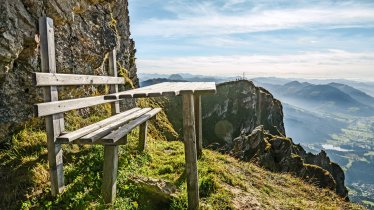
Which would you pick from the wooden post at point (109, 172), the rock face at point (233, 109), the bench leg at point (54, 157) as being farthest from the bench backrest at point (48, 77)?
the rock face at point (233, 109)

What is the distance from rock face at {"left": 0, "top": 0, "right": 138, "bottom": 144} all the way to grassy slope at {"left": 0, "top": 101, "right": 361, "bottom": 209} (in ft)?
2.55

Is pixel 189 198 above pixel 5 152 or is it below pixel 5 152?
below

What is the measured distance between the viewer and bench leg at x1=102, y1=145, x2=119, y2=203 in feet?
19.5

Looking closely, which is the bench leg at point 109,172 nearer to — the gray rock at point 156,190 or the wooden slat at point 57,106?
the gray rock at point 156,190

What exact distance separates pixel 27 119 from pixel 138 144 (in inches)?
146

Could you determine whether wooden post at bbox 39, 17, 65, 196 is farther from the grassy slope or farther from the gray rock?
the gray rock

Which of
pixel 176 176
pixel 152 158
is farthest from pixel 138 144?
pixel 176 176

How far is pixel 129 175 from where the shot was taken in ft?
25.1

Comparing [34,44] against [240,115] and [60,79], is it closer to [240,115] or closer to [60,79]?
[60,79]

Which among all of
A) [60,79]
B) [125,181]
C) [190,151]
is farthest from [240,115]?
[60,79]

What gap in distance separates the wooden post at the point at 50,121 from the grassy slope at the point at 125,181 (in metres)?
0.35

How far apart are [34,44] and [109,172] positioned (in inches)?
166

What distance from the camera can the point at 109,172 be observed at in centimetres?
604

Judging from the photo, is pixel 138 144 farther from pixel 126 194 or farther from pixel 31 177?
pixel 31 177
